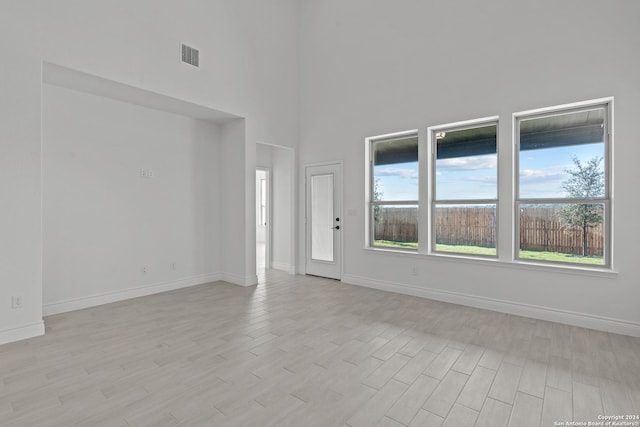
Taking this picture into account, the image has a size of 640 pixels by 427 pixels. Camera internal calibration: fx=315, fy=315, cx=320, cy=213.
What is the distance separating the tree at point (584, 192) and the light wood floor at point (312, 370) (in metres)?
1.24

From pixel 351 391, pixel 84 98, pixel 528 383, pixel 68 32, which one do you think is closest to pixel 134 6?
pixel 68 32

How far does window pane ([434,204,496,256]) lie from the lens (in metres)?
4.41

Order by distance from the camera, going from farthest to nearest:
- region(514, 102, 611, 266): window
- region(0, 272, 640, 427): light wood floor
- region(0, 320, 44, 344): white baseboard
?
1. region(514, 102, 611, 266): window
2. region(0, 320, 44, 344): white baseboard
3. region(0, 272, 640, 427): light wood floor

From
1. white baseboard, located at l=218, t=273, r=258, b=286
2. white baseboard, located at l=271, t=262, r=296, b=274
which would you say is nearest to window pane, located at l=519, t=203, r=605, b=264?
white baseboard, located at l=271, t=262, r=296, b=274

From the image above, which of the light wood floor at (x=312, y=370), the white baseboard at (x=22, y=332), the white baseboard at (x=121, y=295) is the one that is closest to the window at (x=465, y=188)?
the light wood floor at (x=312, y=370)

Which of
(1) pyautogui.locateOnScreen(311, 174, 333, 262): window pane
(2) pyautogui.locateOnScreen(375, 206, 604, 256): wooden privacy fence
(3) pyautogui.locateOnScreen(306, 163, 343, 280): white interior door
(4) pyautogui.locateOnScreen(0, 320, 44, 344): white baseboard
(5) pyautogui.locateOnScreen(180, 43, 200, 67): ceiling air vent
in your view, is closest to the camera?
(4) pyautogui.locateOnScreen(0, 320, 44, 344): white baseboard

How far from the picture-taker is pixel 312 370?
262 centimetres

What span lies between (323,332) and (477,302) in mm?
2285

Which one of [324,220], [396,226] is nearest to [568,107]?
[396,226]

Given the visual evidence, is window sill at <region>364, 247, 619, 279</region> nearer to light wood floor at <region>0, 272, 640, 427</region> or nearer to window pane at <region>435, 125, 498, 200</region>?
light wood floor at <region>0, 272, 640, 427</region>

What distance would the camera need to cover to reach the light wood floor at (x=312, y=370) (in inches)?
81.9

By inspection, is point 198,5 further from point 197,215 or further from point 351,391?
point 351,391

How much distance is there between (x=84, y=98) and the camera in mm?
4266

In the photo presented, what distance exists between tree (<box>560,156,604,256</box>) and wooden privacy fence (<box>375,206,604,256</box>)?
0.06 meters
